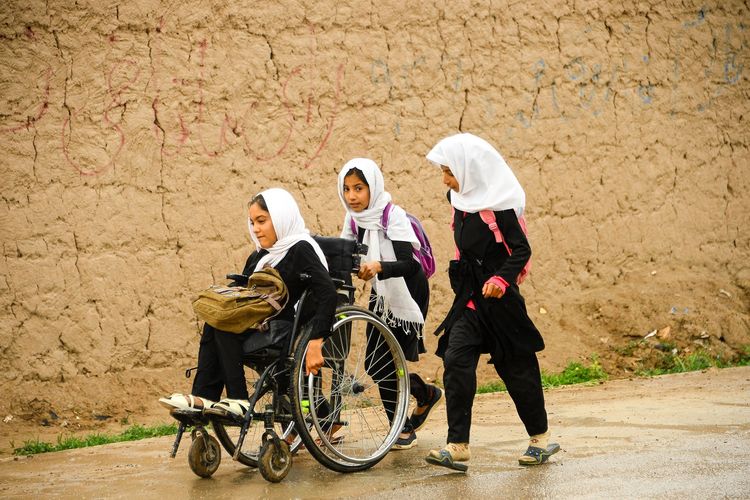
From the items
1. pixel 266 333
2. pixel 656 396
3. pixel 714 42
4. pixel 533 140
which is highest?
pixel 714 42

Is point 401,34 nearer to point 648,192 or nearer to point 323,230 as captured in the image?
point 323,230

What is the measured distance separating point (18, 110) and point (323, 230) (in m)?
2.08

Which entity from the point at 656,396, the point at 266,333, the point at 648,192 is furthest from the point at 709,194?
the point at 266,333

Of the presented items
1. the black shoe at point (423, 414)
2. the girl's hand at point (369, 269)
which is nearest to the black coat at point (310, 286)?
the girl's hand at point (369, 269)

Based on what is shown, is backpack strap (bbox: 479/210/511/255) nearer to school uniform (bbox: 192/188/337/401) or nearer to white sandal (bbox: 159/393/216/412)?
school uniform (bbox: 192/188/337/401)

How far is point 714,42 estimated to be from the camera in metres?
8.16

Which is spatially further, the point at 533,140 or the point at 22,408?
the point at 533,140

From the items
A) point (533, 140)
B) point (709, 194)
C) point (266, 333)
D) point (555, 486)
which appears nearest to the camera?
point (555, 486)

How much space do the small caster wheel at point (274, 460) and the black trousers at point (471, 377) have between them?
2.34ft

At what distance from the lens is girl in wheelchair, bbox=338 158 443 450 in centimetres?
504

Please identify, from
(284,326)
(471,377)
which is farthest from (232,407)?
(471,377)

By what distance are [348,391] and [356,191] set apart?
1008 mm

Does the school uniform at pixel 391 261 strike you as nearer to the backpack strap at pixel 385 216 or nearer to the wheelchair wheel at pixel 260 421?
the backpack strap at pixel 385 216

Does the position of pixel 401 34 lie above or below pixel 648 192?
above
